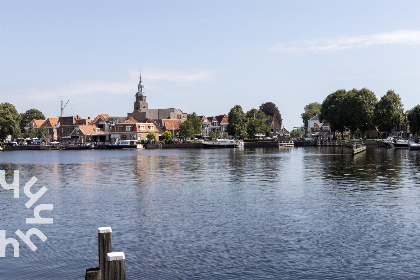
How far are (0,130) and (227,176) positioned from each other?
16197 cm

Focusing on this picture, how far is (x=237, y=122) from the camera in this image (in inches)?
7800

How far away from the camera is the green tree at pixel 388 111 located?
167 metres

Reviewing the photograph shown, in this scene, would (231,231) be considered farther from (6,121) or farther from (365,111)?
(6,121)

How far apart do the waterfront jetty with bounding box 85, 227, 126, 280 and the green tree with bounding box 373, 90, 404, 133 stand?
167683 millimetres

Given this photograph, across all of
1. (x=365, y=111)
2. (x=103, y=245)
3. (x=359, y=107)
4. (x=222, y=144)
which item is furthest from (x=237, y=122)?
(x=103, y=245)

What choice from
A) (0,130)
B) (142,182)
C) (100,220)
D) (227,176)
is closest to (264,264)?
(100,220)

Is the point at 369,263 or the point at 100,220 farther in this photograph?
the point at 100,220

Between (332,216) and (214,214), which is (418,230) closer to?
(332,216)

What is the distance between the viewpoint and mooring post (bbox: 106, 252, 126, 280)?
38.2 feet

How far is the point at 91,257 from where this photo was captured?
72.5 feet

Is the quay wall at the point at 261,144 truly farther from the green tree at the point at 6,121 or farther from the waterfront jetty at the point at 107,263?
the waterfront jetty at the point at 107,263

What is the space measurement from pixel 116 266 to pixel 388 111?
16991 centimetres

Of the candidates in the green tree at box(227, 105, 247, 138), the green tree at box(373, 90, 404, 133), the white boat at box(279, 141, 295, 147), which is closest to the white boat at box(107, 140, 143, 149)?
the green tree at box(227, 105, 247, 138)

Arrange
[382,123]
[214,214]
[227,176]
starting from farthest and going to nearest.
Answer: [382,123] → [227,176] → [214,214]
